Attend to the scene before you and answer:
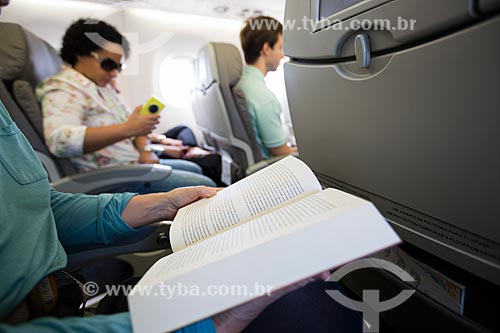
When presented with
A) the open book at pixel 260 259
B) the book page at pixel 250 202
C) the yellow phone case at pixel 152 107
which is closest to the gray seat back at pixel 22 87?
the yellow phone case at pixel 152 107

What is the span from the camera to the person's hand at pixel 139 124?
144cm

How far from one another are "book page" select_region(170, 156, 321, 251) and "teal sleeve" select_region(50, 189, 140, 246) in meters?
0.24

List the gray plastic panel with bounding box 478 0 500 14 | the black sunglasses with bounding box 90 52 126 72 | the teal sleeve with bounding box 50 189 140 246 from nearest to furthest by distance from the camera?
the gray plastic panel with bounding box 478 0 500 14
the teal sleeve with bounding box 50 189 140 246
the black sunglasses with bounding box 90 52 126 72

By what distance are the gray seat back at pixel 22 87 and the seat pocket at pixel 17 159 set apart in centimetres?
75

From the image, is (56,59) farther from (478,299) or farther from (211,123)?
(478,299)

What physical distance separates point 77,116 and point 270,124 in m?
1.05

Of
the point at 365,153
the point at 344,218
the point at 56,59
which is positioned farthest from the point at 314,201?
the point at 56,59

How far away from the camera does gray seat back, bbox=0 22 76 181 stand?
1239 millimetres

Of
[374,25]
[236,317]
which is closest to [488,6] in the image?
[374,25]

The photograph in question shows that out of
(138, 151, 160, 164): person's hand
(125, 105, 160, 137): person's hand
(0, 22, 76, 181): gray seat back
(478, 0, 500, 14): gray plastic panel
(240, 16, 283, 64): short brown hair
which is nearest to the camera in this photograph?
(478, 0, 500, 14): gray plastic panel

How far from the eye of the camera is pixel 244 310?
1.36ft

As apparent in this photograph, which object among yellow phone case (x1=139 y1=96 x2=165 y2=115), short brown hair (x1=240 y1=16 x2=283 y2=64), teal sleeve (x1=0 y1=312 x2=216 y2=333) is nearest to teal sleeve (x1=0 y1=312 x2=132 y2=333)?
teal sleeve (x1=0 y1=312 x2=216 y2=333)

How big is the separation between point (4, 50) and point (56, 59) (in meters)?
0.55

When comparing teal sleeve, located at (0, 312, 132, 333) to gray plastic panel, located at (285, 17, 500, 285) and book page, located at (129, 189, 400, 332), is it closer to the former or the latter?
book page, located at (129, 189, 400, 332)
